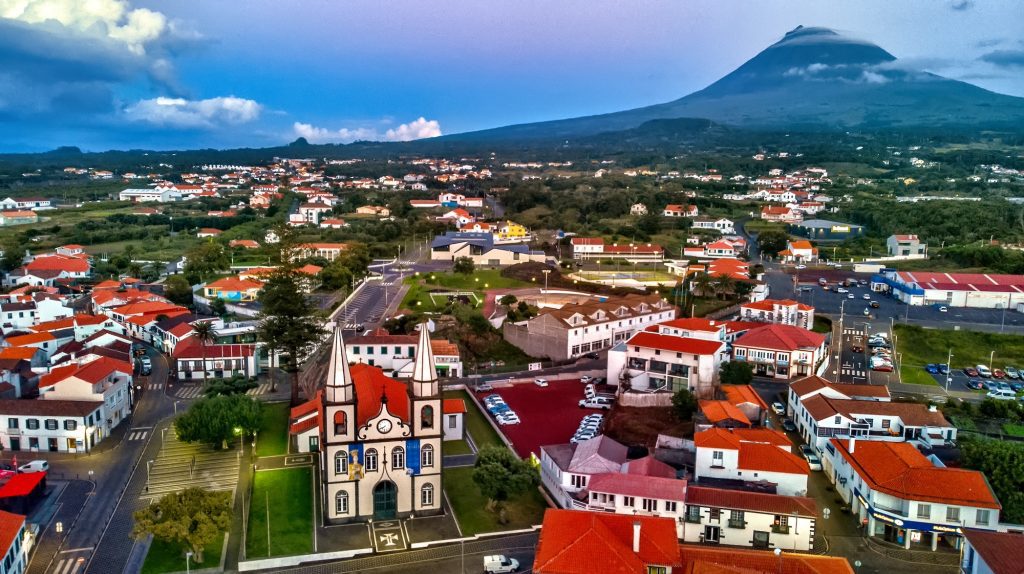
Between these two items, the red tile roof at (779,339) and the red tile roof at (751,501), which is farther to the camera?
the red tile roof at (779,339)

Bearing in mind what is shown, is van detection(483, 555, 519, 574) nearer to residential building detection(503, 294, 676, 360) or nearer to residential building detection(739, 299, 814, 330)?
residential building detection(503, 294, 676, 360)

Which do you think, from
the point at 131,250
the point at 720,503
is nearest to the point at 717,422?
the point at 720,503

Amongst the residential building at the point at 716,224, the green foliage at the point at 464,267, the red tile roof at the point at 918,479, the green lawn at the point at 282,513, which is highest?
the residential building at the point at 716,224

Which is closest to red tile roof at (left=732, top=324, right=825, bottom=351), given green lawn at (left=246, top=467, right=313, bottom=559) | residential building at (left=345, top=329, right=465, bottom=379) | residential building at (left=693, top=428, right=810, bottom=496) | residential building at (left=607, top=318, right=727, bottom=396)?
residential building at (left=607, top=318, right=727, bottom=396)

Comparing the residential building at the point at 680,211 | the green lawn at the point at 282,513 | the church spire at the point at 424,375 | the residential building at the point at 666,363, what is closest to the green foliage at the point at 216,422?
the green lawn at the point at 282,513

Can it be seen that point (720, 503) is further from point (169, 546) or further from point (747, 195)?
point (747, 195)

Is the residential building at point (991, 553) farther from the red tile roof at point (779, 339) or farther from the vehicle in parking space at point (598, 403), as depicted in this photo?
the red tile roof at point (779, 339)

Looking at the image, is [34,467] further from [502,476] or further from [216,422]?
[502,476]
